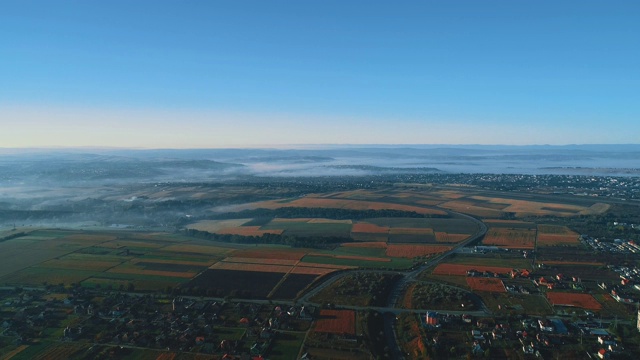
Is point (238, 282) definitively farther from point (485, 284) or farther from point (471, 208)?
point (471, 208)

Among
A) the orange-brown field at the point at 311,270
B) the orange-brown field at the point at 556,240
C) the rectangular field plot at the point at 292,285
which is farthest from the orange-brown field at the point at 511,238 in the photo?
the rectangular field plot at the point at 292,285

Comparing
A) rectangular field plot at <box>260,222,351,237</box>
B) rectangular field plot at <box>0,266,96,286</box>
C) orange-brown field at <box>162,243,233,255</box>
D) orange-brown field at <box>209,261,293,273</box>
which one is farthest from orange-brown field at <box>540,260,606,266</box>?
rectangular field plot at <box>0,266,96,286</box>

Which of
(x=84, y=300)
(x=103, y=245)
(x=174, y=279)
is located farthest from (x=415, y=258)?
(x=103, y=245)

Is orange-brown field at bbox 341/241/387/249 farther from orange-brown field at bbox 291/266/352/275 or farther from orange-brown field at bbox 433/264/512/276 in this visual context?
orange-brown field at bbox 291/266/352/275

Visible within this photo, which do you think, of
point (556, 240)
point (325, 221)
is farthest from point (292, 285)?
point (556, 240)

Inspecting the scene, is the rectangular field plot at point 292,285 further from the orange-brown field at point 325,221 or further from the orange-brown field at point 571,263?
the orange-brown field at point 325,221

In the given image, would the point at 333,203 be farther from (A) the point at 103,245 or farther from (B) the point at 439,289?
(B) the point at 439,289
